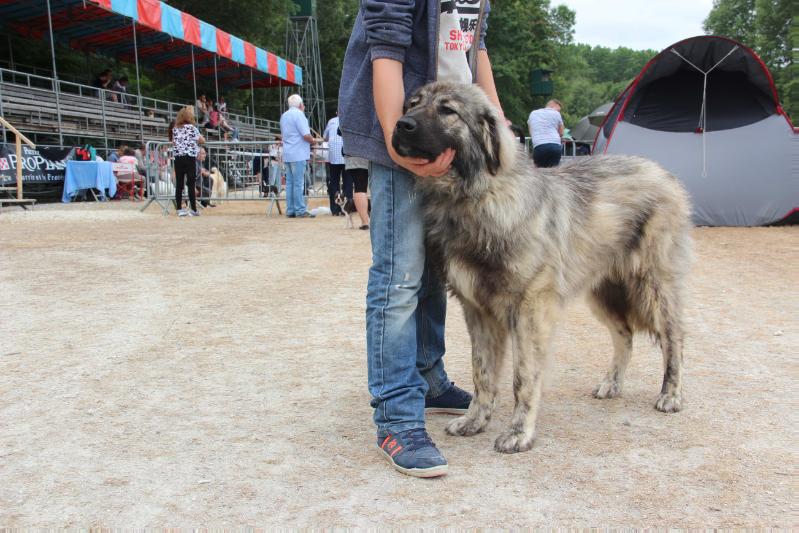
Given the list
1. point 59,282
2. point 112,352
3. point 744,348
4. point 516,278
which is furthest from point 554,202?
point 59,282

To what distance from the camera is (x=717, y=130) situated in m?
10.0

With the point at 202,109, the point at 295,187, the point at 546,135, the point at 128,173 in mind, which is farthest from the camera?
the point at 202,109

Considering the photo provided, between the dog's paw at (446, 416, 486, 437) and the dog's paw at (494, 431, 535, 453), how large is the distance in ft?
0.65

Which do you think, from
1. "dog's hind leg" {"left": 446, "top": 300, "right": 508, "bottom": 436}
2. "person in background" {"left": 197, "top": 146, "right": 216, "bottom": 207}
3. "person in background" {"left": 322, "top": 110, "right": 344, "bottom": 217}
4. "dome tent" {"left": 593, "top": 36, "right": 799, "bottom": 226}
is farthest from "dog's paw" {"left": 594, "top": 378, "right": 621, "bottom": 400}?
"person in background" {"left": 197, "top": 146, "right": 216, "bottom": 207}

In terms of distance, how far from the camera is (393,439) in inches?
103

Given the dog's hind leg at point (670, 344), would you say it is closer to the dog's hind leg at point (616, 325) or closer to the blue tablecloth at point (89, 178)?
the dog's hind leg at point (616, 325)

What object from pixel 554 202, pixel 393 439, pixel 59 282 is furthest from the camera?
pixel 59 282

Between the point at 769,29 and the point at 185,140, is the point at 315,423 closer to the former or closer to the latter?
the point at 185,140

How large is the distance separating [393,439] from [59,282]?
4.72 metres

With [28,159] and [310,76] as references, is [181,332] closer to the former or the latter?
[28,159]

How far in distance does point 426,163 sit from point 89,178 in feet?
53.8

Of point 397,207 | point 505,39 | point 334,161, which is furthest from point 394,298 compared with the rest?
point 505,39

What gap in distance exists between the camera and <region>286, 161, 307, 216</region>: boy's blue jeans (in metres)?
12.0

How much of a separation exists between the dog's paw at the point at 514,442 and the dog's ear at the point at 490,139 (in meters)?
1.08
